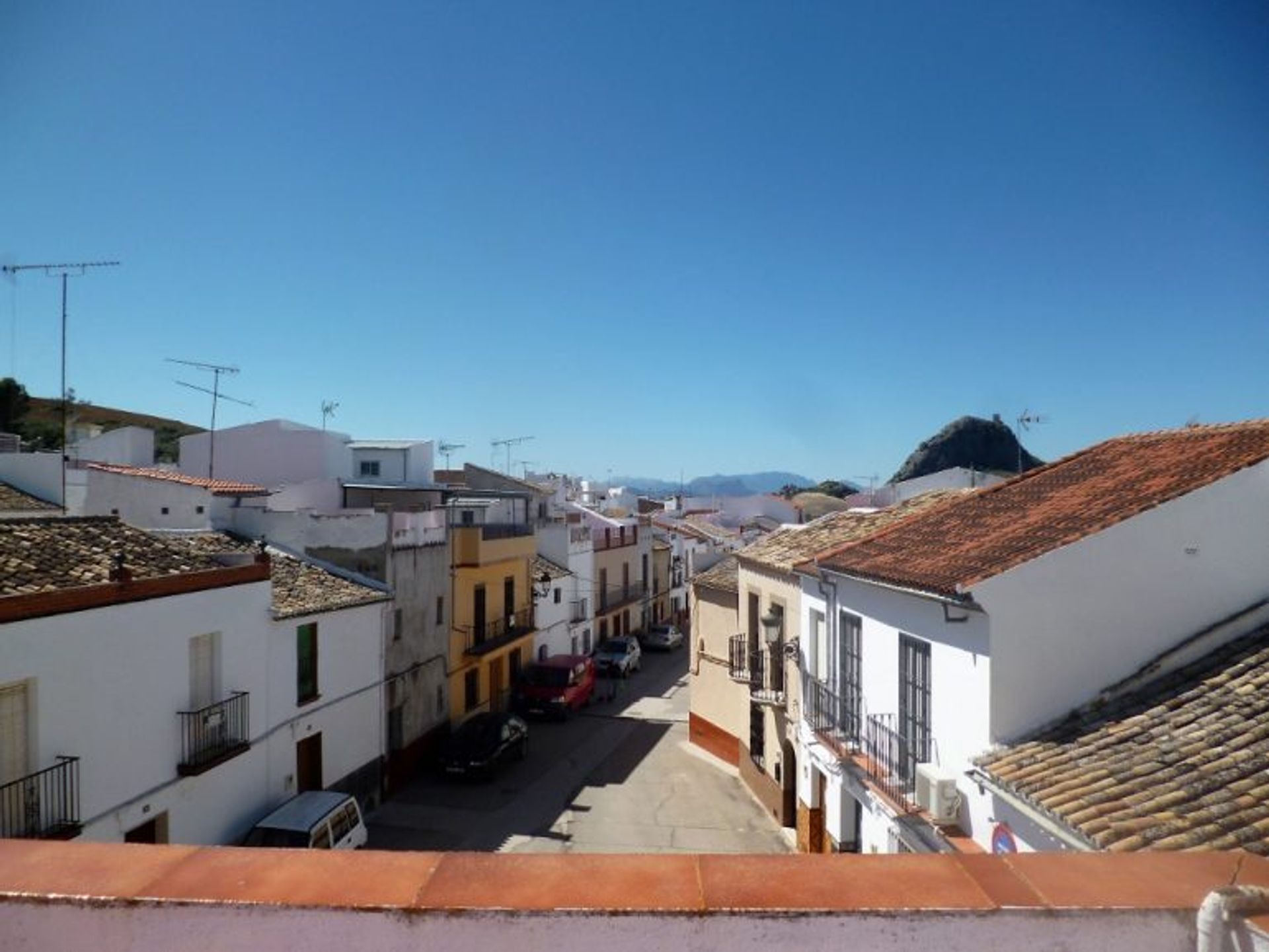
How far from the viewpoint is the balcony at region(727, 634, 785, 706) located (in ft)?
54.3

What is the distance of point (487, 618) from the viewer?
25219 mm

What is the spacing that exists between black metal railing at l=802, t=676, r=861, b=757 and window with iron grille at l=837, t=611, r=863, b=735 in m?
0.01

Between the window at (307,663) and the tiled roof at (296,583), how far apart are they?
0.41m

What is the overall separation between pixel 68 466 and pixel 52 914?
25.3 metres

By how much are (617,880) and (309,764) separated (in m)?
16.1

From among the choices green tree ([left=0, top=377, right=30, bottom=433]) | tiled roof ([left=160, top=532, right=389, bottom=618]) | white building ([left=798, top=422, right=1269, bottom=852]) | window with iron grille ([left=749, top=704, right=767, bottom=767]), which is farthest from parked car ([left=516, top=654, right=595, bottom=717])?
green tree ([left=0, top=377, right=30, bottom=433])

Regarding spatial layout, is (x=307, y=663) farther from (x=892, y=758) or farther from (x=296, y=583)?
(x=892, y=758)

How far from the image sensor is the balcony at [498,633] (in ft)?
79.1

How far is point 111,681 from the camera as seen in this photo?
35.0 ft

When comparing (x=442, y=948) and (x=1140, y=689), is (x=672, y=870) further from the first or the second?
(x=1140, y=689)

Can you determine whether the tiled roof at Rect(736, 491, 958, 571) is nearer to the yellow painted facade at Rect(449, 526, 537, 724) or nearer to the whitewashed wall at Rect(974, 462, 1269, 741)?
the whitewashed wall at Rect(974, 462, 1269, 741)

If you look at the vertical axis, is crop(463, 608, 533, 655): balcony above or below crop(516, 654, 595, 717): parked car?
above

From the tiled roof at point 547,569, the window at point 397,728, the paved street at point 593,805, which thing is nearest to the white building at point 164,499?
the window at point 397,728

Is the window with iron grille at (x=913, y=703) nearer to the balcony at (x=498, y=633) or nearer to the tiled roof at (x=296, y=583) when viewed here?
the tiled roof at (x=296, y=583)
